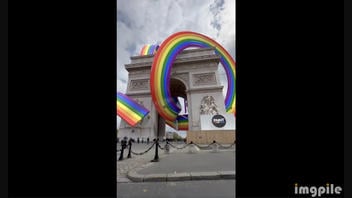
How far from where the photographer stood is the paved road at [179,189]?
2289 mm

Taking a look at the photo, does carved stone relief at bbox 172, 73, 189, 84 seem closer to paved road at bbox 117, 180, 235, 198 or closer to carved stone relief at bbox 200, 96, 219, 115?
carved stone relief at bbox 200, 96, 219, 115

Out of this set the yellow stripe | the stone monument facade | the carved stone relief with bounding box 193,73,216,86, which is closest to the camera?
the yellow stripe

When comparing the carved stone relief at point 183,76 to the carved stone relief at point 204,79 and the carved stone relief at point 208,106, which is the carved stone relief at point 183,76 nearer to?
the carved stone relief at point 204,79

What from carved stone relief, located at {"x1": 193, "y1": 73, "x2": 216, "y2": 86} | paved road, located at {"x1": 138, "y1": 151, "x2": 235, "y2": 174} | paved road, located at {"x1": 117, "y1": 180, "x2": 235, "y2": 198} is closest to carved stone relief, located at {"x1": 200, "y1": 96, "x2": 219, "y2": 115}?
carved stone relief, located at {"x1": 193, "y1": 73, "x2": 216, "y2": 86}

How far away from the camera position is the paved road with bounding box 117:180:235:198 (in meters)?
2.29

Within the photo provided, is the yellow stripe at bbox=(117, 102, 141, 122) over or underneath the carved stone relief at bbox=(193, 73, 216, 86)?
underneath

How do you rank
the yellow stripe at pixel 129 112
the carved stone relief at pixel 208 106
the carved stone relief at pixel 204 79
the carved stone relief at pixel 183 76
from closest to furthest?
the yellow stripe at pixel 129 112 → the carved stone relief at pixel 208 106 → the carved stone relief at pixel 204 79 → the carved stone relief at pixel 183 76

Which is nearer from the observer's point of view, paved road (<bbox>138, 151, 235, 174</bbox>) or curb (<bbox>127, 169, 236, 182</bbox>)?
curb (<bbox>127, 169, 236, 182</bbox>)

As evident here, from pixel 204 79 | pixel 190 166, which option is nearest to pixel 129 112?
pixel 204 79

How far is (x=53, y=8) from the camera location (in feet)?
3.04

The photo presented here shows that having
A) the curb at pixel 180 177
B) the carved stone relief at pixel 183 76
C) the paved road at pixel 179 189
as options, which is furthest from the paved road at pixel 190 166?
the carved stone relief at pixel 183 76

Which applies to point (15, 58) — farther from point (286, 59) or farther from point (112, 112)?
point (286, 59)

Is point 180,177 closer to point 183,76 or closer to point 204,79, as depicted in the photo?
point 204,79

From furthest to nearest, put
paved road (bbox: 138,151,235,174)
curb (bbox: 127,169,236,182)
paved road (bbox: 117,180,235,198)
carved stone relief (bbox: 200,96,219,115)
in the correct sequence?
1. carved stone relief (bbox: 200,96,219,115)
2. paved road (bbox: 138,151,235,174)
3. curb (bbox: 127,169,236,182)
4. paved road (bbox: 117,180,235,198)
